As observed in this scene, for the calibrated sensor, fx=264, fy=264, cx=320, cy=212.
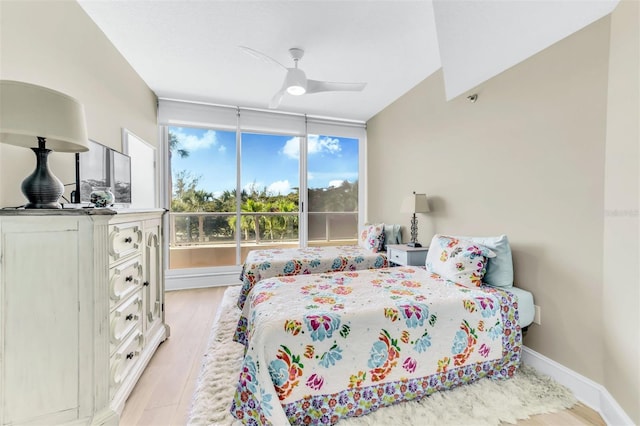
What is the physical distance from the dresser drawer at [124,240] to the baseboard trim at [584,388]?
2.88 metres

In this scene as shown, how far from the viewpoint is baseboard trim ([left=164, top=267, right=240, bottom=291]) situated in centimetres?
396

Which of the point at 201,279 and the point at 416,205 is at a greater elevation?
the point at 416,205

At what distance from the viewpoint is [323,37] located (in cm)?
245

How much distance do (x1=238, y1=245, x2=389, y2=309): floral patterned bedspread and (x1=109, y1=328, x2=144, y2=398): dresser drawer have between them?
0.95 meters

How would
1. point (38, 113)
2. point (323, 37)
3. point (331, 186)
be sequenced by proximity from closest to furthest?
point (38, 113) < point (323, 37) < point (331, 186)

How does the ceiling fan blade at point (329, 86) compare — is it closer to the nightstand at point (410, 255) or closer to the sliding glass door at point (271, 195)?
the nightstand at point (410, 255)

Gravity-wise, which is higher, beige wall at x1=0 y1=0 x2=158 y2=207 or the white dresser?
beige wall at x1=0 y1=0 x2=158 y2=207

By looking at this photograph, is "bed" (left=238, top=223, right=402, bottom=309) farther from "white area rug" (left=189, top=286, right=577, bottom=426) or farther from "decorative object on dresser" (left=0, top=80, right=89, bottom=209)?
"decorative object on dresser" (left=0, top=80, right=89, bottom=209)

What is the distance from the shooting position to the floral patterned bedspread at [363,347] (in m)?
1.33

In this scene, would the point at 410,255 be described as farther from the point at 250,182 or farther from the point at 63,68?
the point at 63,68

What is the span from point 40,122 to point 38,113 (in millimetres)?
38

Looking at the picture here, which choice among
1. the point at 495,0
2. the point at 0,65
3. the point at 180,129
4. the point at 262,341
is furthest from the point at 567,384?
the point at 180,129

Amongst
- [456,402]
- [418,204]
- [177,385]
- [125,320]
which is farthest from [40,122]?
[418,204]

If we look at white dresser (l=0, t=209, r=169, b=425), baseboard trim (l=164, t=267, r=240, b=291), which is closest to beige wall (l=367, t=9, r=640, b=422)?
white dresser (l=0, t=209, r=169, b=425)
